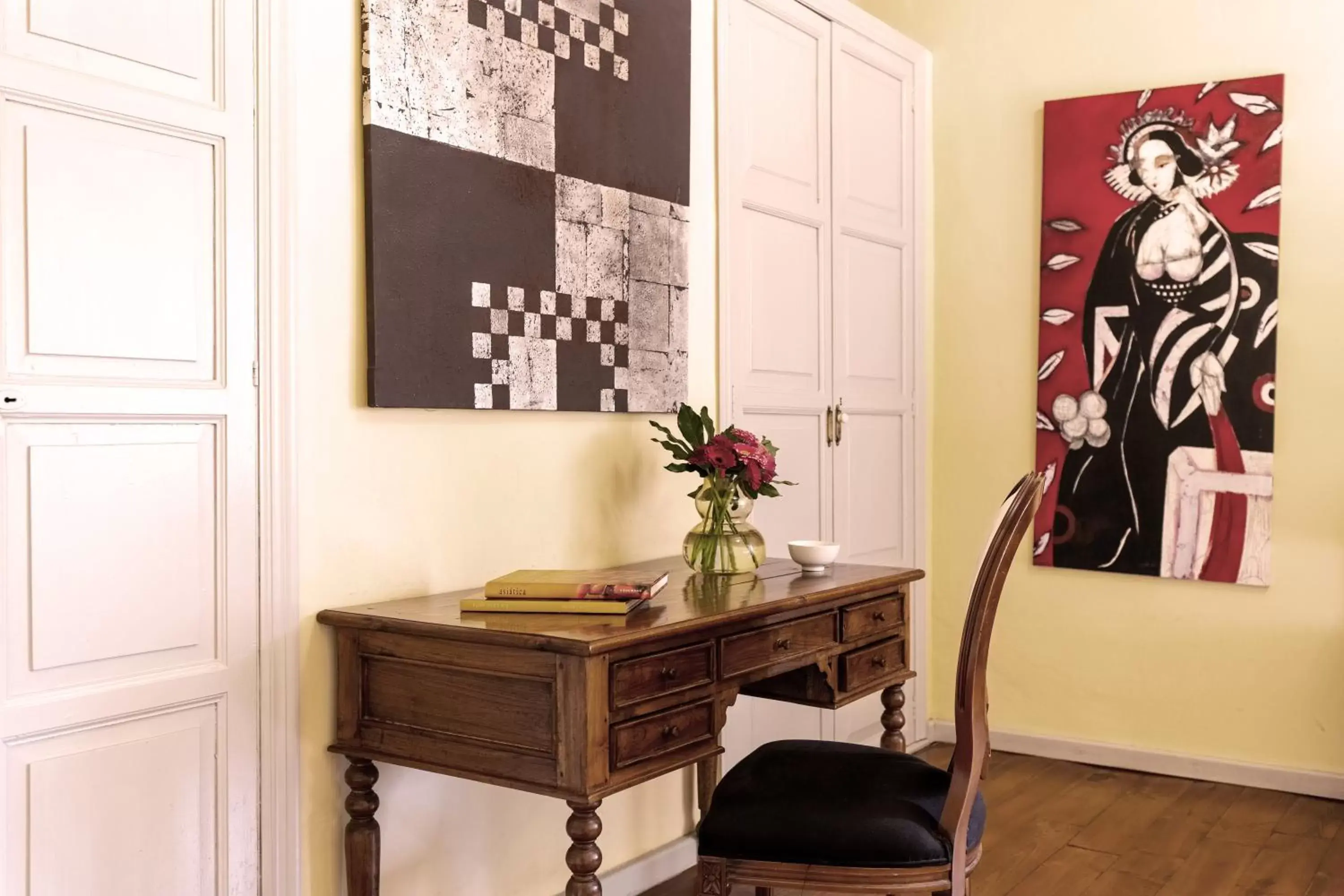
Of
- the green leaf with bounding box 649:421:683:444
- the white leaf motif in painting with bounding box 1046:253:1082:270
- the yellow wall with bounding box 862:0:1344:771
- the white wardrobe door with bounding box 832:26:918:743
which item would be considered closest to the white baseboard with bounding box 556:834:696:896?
the white wardrobe door with bounding box 832:26:918:743

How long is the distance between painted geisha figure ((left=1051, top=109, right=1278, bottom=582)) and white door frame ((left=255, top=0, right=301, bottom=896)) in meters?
2.71

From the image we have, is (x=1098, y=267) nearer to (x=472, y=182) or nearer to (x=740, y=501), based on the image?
(x=740, y=501)

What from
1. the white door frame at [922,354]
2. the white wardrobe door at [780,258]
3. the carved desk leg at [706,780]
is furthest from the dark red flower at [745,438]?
the white door frame at [922,354]

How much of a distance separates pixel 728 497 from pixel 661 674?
2.15 feet

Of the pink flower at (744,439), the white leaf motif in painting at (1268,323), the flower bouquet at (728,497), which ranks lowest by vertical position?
the flower bouquet at (728,497)

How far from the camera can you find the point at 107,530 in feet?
6.04

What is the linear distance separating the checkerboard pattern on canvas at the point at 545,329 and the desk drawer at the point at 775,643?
2.10 ft

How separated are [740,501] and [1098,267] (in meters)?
1.92

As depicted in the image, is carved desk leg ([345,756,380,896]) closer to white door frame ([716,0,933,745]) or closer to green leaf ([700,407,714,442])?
green leaf ([700,407,714,442])

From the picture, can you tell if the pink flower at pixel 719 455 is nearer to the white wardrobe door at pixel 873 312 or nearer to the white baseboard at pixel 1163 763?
the white wardrobe door at pixel 873 312

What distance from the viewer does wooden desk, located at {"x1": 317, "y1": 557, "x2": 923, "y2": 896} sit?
1.88 meters

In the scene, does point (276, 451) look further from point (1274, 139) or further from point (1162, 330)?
point (1274, 139)

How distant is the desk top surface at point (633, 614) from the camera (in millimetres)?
1904

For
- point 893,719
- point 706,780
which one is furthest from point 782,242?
point 706,780
